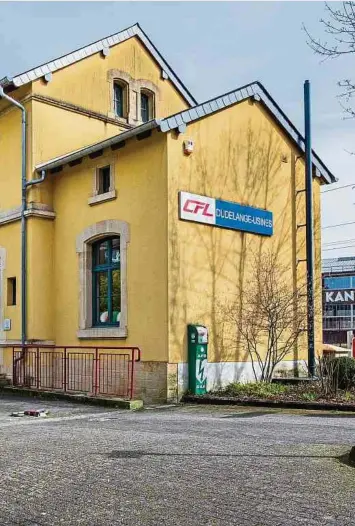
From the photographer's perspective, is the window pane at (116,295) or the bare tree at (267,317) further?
the window pane at (116,295)

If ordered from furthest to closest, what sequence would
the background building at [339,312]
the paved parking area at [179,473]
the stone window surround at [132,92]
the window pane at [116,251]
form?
the background building at [339,312] → the stone window surround at [132,92] → the window pane at [116,251] → the paved parking area at [179,473]

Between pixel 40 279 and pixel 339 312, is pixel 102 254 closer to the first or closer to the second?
pixel 40 279

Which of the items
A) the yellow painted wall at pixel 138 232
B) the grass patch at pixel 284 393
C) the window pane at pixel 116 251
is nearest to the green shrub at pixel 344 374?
the grass patch at pixel 284 393

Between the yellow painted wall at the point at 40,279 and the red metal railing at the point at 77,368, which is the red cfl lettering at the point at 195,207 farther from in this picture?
the yellow painted wall at the point at 40,279

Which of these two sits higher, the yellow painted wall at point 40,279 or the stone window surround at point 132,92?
the stone window surround at point 132,92

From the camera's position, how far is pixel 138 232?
46.9 ft

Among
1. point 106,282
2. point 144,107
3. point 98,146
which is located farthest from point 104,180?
point 144,107

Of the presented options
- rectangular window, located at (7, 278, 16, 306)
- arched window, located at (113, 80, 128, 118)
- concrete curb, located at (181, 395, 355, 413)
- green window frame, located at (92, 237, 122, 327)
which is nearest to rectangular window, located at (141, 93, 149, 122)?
arched window, located at (113, 80, 128, 118)

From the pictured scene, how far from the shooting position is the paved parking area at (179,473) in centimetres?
496

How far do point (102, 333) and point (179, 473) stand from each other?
28.9 feet

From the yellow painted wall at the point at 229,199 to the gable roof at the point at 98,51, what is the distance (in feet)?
16.6

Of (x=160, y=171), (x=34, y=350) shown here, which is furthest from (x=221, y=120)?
(x=34, y=350)

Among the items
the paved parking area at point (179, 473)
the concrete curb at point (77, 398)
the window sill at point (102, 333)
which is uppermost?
the window sill at point (102, 333)

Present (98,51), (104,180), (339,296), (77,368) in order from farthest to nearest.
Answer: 1. (339,296)
2. (98,51)
3. (104,180)
4. (77,368)
